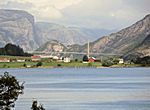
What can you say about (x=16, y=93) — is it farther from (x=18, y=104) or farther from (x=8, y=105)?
(x=18, y=104)

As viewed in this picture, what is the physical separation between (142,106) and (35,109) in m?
38.3

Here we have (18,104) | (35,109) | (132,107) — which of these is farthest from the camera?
(18,104)

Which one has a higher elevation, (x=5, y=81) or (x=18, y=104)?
(x=5, y=81)

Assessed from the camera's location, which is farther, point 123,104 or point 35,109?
point 123,104

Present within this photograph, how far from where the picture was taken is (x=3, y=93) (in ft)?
106

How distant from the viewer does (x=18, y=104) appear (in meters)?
71.6

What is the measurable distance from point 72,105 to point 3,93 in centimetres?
3871

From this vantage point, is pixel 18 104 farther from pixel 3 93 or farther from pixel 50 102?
pixel 3 93

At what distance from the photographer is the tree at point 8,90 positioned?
31.7 metres

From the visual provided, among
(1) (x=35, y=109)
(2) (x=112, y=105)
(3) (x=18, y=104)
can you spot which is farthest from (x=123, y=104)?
(1) (x=35, y=109)

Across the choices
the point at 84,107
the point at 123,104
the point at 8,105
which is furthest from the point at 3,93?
the point at 123,104

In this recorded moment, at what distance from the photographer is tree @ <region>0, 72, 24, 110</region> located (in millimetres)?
31672

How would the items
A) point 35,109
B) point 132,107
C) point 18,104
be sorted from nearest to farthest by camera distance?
point 35,109
point 132,107
point 18,104

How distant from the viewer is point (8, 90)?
3177cm
